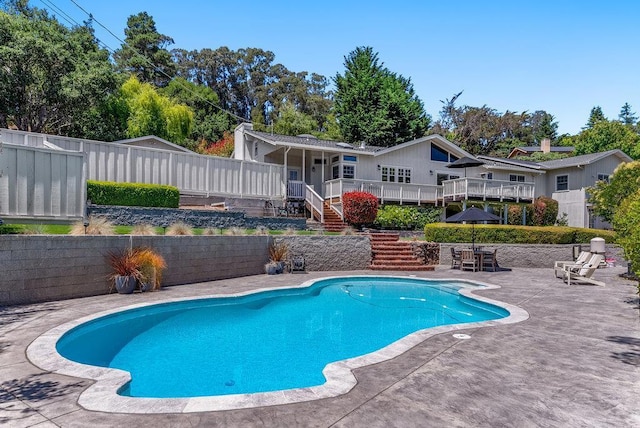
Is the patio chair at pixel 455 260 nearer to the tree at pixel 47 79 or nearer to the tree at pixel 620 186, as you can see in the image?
the tree at pixel 620 186

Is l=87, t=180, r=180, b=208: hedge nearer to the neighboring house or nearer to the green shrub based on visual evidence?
the green shrub

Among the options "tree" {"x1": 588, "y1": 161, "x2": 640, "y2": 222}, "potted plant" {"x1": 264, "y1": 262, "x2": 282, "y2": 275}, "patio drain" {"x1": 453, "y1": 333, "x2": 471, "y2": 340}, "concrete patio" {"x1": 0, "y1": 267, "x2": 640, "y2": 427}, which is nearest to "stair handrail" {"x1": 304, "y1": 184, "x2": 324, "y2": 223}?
"potted plant" {"x1": 264, "y1": 262, "x2": 282, "y2": 275}

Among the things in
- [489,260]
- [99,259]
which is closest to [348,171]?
[489,260]

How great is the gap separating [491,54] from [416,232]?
937cm

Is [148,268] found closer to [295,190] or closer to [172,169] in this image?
[172,169]

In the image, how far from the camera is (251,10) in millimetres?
17391

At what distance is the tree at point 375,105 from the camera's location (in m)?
36.0

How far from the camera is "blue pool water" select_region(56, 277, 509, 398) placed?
203 inches

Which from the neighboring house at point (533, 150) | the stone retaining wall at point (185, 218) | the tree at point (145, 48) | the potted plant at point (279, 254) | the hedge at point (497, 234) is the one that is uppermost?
the tree at point (145, 48)

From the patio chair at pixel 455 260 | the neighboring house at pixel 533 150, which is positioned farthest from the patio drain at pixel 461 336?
the neighboring house at pixel 533 150

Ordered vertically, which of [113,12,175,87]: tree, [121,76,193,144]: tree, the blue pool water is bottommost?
the blue pool water

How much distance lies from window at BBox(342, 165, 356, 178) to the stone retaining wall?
6.44m

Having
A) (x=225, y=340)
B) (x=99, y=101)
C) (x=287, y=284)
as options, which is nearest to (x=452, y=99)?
(x=99, y=101)

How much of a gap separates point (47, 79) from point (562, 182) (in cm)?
3402
